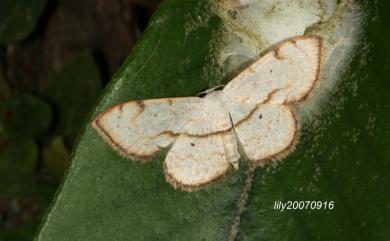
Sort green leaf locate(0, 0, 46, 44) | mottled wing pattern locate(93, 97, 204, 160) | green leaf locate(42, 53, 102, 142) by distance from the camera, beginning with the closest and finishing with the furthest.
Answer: mottled wing pattern locate(93, 97, 204, 160), green leaf locate(0, 0, 46, 44), green leaf locate(42, 53, 102, 142)

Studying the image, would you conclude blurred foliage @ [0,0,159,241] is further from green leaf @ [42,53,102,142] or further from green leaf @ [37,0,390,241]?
green leaf @ [37,0,390,241]

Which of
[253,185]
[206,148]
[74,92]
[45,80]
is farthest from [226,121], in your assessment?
[45,80]

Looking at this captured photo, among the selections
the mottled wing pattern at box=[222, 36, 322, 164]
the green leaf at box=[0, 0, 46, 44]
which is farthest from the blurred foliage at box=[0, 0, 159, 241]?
the mottled wing pattern at box=[222, 36, 322, 164]

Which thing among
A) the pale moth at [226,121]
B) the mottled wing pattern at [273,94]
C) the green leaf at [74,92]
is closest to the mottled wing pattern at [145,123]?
the pale moth at [226,121]

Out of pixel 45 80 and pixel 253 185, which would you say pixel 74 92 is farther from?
pixel 253 185

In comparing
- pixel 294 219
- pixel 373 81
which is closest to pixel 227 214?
pixel 294 219
